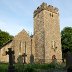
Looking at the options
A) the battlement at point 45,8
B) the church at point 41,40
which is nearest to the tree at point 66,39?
the church at point 41,40

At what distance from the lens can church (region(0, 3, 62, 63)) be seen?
4069cm

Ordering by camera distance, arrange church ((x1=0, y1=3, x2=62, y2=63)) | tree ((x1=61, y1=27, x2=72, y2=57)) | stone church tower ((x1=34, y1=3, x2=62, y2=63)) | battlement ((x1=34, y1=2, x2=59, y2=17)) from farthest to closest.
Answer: tree ((x1=61, y1=27, x2=72, y2=57)) → battlement ((x1=34, y1=2, x2=59, y2=17)) → church ((x1=0, y1=3, x2=62, y2=63)) → stone church tower ((x1=34, y1=3, x2=62, y2=63))

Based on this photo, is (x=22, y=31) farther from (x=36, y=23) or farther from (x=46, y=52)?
(x=46, y=52)

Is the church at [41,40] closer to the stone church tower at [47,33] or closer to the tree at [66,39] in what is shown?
the stone church tower at [47,33]

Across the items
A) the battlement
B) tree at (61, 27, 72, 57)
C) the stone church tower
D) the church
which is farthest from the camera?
tree at (61, 27, 72, 57)

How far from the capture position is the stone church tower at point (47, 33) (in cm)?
4041

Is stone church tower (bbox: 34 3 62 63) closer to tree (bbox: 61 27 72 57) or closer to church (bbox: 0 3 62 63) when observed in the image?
church (bbox: 0 3 62 63)

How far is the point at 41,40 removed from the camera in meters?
41.3

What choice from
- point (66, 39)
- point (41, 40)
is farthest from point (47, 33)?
point (66, 39)

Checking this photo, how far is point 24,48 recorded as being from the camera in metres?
42.5

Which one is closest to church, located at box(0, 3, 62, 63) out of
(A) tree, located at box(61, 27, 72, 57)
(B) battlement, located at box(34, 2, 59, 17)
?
(B) battlement, located at box(34, 2, 59, 17)

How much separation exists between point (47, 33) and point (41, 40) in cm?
179

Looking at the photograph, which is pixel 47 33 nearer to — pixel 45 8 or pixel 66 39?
pixel 45 8

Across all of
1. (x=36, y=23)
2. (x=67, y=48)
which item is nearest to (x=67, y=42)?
(x=67, y=48)
